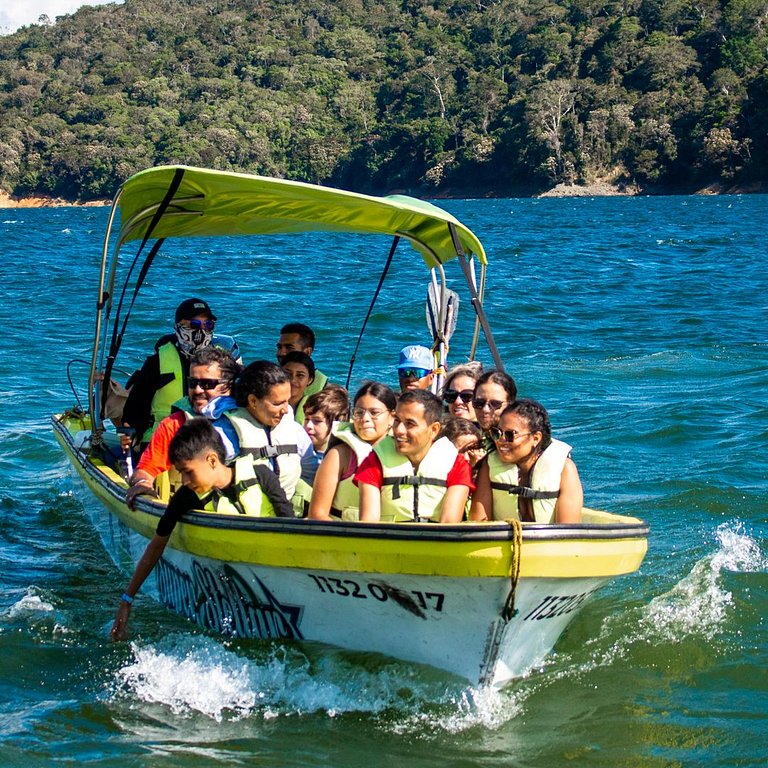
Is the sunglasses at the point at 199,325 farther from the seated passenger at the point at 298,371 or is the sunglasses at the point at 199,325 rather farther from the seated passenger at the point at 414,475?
the seated passenger at the point at 414,475

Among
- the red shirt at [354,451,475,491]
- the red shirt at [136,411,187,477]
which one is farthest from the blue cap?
the red shirt at [354,451,475,491]

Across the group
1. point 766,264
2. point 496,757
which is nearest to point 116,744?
point 496,757

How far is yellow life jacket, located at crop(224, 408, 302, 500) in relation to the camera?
5961 mm

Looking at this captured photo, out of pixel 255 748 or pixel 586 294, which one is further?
pixel 586 294

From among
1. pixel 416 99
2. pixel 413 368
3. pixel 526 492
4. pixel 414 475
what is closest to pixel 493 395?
pixel 526 492

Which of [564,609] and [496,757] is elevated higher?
[564,609]

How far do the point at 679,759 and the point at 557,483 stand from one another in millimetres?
1367

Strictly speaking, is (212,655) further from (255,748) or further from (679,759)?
(679,759)

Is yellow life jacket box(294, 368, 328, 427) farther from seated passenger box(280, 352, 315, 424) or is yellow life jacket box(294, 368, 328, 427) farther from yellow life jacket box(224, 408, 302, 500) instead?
yellow life jacket box(224, 408, 302, 500)

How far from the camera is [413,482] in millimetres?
5492

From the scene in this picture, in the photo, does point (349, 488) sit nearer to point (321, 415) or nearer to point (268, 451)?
point (268, 451)

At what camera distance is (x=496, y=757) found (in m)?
5.20

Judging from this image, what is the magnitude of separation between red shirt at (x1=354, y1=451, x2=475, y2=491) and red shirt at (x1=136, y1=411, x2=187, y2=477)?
1360 mm

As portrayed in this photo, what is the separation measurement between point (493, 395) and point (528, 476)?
0.64 meters
